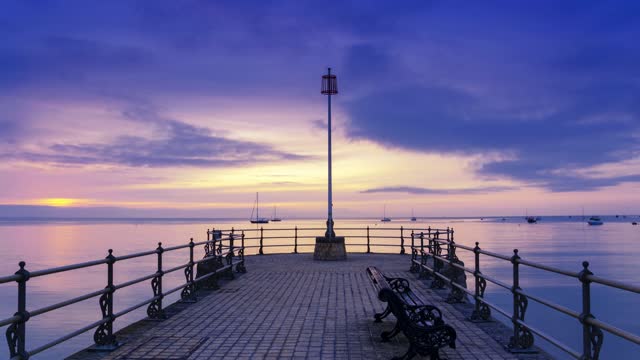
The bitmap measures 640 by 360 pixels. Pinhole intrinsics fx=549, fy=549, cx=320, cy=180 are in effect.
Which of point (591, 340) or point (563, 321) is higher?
point (591, 340)

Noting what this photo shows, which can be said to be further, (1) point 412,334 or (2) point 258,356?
(2) point 258,356

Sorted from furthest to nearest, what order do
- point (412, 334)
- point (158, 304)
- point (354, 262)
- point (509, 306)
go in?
point (509, 306), point (354, 262), point (158, 304), point (412, 334)

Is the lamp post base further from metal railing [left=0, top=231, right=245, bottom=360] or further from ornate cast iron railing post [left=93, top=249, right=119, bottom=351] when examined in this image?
ornate cast iron railing post [left=93, top=249, right=119, bottom=351]

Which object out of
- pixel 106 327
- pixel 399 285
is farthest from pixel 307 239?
pixel 106 327

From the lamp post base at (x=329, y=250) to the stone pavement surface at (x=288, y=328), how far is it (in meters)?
6.71

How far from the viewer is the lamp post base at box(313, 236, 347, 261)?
22.3m

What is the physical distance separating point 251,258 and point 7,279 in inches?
754

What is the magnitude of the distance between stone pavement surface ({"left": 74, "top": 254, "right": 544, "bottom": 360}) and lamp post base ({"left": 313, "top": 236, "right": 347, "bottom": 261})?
22.0 ft

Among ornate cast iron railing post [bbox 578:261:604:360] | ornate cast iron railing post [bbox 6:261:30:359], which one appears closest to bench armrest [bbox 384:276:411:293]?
ornate cast iron railing post [bbox 578:261:604:360]

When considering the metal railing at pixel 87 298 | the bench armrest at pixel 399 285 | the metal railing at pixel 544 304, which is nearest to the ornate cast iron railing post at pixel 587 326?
the metal railing at pixel 544 304

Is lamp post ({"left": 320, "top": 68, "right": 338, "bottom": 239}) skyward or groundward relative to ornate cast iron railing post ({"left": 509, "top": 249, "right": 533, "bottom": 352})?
skyward

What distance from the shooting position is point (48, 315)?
28703mm

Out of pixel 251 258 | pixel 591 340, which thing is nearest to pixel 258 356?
pixel 591 340

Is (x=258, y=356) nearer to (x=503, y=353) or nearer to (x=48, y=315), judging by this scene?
(x=503, y=353)
